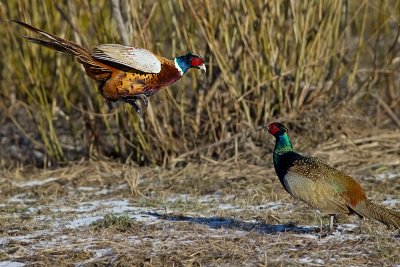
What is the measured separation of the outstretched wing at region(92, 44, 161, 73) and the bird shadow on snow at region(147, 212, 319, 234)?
1.00 metres

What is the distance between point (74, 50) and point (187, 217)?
1.32 m

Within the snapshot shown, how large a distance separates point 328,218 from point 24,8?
321cm

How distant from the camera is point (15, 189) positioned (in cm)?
662

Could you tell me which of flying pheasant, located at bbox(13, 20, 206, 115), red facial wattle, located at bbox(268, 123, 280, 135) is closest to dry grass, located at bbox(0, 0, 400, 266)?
red facial wattle, located at bbox(268, 123, 280, 135)

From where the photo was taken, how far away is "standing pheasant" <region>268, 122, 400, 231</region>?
462 cm

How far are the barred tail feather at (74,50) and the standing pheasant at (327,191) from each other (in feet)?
4.11

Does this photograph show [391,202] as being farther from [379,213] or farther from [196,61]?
[196,61]

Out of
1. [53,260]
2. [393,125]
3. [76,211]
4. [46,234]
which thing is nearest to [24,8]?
[76,211]

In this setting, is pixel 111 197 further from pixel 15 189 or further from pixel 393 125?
pixel 393 125

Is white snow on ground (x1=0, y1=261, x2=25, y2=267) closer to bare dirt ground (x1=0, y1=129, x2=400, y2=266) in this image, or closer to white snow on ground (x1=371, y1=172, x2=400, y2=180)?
bare dirt ground (x1=0, y1=129, x2=400, y2=266)

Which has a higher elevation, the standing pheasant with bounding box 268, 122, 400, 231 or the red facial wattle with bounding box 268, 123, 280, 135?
the red facial wattle with bounding box 268, 123, 280, 135

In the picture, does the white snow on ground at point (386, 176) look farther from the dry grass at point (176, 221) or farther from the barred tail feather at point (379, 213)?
the barred tail feather at point (379, 213)

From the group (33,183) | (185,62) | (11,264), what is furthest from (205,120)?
(11,264)

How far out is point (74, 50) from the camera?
479 cm
